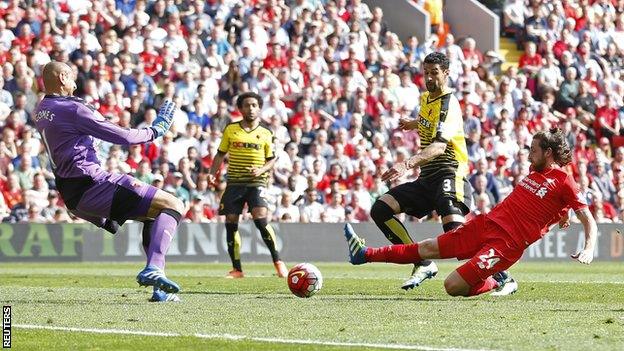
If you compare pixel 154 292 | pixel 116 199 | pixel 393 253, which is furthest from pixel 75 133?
pixel 393 253

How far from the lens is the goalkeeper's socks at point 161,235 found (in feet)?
38.5

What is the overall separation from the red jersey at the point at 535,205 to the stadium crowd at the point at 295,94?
1253cm

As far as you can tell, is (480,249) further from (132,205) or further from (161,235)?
(132,205)

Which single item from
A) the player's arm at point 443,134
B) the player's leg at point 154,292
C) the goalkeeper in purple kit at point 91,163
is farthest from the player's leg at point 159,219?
the player's arm at point 443,134

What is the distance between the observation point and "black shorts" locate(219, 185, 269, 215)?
17812 mm

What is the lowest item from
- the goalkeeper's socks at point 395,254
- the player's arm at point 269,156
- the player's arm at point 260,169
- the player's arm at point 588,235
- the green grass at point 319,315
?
the green grass at point 319,315

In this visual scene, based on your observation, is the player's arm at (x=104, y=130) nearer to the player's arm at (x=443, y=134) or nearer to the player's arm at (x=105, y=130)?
the player's arm at (x=105, y=130)

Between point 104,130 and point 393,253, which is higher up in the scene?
point 104,130

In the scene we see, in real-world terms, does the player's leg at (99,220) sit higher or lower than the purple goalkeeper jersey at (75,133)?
lower

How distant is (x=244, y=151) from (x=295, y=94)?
9031 millimetres

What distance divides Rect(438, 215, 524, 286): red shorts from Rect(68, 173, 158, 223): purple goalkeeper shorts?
2620mm

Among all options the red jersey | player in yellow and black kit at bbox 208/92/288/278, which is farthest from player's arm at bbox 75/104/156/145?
player in yellow and black kit at bbox 208/92/288/278

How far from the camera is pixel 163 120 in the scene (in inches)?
465

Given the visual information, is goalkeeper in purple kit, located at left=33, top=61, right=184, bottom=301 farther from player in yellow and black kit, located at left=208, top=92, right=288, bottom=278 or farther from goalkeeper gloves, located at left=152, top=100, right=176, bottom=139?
player in yellow and black kit, located at left=208, top=92, right=288, bottom=278
